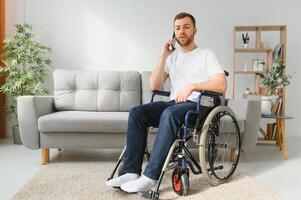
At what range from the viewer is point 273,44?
3881mm

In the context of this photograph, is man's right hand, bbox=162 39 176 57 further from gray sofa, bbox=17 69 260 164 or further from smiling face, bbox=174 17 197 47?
gray sofa, bbox=17 69 260 164

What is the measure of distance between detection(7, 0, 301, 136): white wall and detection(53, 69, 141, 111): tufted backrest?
774mm

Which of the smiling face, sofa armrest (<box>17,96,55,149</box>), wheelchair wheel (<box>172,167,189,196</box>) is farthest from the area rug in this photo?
the smiling face

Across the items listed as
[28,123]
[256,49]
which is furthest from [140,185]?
[256,49]

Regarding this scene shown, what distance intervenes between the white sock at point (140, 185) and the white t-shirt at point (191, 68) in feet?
1.99


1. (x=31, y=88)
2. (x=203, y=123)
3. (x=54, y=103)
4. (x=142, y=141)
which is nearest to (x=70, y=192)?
(x=142, y=141)

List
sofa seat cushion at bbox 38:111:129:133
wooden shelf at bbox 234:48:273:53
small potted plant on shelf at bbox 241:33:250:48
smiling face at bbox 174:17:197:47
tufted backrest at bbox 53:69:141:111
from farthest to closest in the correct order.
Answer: small potted plant on shelf at bbox 241:33:250:48
wooden shelf at bbox 234:48:273:53
tufted backrest at bbox 53:69:141:111
sofa seat cushion at bbox 38:111:129:133
smiling face at bbox 174:17:197:47

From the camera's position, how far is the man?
1720mm

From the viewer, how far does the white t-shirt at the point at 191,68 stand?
2.01 metres

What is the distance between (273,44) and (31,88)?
110 inches

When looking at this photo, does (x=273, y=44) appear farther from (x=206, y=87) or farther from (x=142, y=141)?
(x=142, y=141)

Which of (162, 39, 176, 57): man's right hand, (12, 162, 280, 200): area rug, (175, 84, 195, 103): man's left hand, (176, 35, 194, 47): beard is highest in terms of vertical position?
(176, 35, 194, 47): beard

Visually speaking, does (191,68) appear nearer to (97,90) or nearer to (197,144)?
(197,144)

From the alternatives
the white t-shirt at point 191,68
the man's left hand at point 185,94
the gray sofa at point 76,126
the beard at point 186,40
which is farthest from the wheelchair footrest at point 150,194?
the beard at point 186,40
